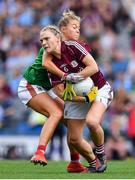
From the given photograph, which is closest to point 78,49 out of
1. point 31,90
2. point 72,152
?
point 31,90

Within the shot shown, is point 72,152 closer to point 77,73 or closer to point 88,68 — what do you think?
point 77,73

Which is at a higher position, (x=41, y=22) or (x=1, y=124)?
(x=41, y=22)

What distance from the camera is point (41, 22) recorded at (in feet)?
57.7

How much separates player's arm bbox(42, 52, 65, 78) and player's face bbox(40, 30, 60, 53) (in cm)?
11

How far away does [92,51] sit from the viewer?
17172mm

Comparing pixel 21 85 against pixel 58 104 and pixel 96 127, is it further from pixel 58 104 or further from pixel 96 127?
pixel 96 127

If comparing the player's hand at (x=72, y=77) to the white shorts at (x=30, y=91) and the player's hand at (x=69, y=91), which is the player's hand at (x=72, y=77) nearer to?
the player's hand at (x=69, y=91)

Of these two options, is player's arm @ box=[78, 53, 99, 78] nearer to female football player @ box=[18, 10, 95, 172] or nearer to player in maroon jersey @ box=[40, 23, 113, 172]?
player in maroon jersey @ box=[40, 23, 113, 172]

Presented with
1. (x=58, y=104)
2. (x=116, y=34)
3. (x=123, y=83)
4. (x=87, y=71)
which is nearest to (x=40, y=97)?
(x=58, y=104)

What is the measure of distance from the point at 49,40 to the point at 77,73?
50 cm

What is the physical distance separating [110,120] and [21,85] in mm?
6402

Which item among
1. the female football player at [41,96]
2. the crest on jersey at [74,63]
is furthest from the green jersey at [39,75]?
the crest on jersey at [74,63]

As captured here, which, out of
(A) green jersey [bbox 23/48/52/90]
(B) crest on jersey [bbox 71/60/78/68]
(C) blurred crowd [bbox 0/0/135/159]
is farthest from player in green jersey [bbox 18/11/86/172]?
(C) blurred crowd [bbox 0/0/135/159]

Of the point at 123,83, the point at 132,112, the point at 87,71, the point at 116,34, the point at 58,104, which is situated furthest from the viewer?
the point at 116,34
